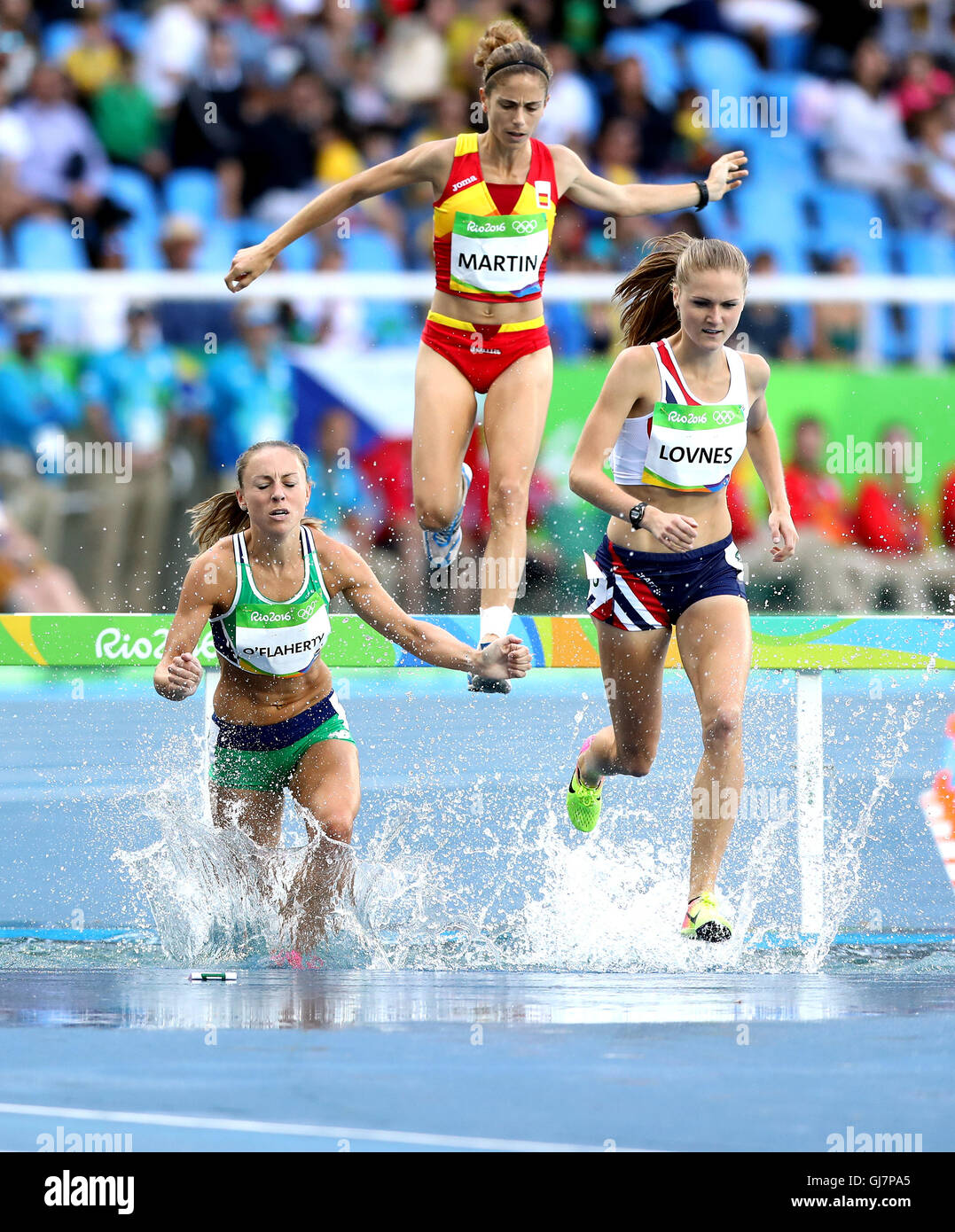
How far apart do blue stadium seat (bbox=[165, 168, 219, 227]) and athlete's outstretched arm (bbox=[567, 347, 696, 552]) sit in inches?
243

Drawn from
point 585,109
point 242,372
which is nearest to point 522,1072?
point 242,372

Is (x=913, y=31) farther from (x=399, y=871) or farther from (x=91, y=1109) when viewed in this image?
(x=91, y=1109)

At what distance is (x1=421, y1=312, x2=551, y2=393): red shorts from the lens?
7039mm

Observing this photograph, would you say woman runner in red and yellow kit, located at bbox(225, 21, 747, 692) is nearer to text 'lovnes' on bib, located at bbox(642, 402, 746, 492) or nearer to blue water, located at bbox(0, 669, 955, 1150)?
text 'lovnes' on bib, located at bbox(642, 402, 746, 492)

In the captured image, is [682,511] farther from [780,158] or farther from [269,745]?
[780,158]

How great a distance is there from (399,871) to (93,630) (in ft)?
5.13

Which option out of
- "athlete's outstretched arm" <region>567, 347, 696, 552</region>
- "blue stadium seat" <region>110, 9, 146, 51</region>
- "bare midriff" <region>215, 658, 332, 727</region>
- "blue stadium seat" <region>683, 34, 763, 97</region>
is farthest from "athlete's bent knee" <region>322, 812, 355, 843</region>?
"blue stadium seat" <region>683, 34, 763, 97</region>

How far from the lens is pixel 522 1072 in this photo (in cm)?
428

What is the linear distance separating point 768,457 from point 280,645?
1.84 m

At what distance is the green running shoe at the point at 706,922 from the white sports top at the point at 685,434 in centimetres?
137

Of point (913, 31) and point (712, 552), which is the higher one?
point (913, 31)

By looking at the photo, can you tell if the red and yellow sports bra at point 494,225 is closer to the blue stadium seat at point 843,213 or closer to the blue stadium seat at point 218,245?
the blue stadium seat at point 218,245

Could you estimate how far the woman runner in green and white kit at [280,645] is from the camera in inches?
Result: 254

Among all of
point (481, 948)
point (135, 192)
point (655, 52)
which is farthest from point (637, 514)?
point (655, 52)
